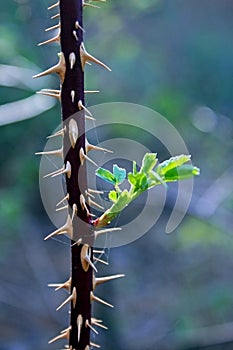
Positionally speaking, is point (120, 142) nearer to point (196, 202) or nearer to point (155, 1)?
point (196, 202)

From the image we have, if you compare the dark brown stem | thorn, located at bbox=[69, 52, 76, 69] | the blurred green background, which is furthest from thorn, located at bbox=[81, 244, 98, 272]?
the blurred green background

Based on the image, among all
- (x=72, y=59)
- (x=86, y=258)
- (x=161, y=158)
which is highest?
(x=72, y=59)

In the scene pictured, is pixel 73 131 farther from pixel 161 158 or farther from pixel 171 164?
pixel 161 158

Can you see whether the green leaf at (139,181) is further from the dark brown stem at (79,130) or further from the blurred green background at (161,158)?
the blurred green background at (161,158)

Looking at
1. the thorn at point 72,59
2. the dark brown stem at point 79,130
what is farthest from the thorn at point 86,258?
the thorn at point 72,59

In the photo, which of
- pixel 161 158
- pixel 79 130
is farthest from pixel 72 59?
pixel 161 158

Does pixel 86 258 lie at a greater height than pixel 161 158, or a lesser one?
greater
